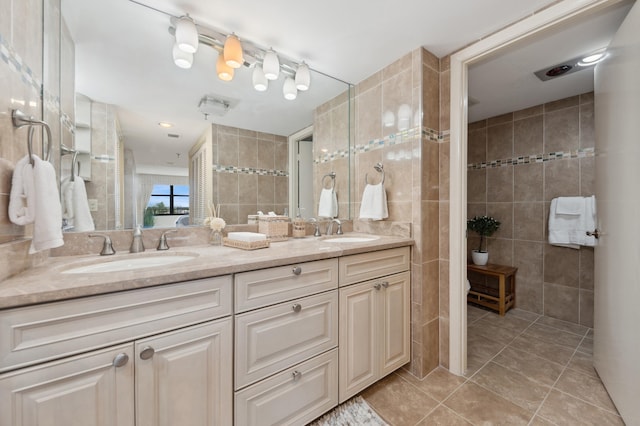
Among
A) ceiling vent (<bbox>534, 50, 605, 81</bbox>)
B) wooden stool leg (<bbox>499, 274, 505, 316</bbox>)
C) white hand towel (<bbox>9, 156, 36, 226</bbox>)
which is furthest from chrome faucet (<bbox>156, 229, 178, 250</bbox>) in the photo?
wooden stool leg (<bbox>499, 274, 505, 316</bbox>)

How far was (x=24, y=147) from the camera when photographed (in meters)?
0.87

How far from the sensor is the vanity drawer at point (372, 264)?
4.28ft

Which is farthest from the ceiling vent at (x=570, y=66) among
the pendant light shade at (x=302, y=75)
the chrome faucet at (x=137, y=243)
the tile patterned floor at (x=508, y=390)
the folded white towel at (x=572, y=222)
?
the chrome faucet at (x=137, y=243)

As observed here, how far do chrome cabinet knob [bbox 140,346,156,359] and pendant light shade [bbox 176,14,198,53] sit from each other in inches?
53.6

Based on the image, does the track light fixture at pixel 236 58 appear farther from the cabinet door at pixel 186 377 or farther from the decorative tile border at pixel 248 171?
the cabinet door at pixel 186 377

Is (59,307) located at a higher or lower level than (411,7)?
lower

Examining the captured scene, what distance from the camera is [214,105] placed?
152 cm

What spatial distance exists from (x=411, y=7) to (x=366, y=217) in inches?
47.5

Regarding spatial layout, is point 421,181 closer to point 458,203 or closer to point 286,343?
point 458,203

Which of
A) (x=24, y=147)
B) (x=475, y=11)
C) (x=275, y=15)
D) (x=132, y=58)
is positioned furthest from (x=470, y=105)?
(x=24, y=147)

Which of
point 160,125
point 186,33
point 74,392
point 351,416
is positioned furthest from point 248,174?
point 351,416

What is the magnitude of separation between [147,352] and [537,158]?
337cm

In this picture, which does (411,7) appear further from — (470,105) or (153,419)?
(153,419)

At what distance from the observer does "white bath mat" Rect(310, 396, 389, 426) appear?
1247mm
